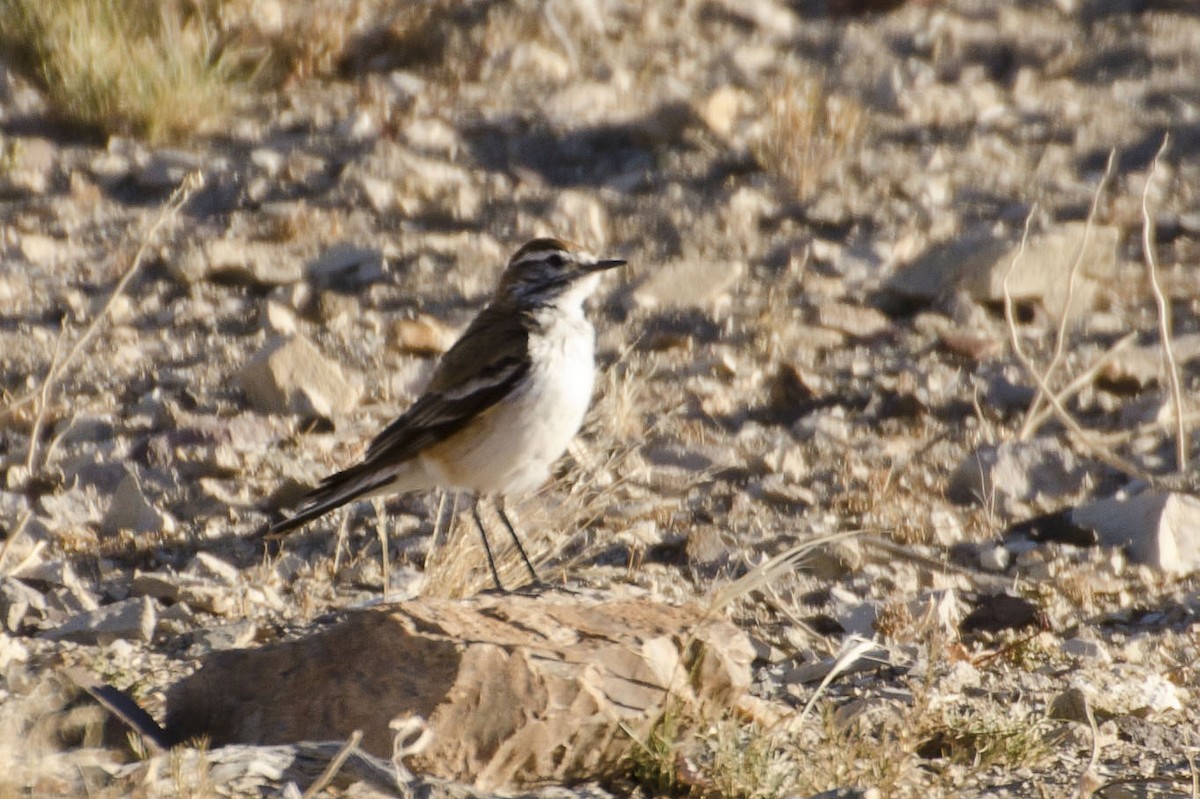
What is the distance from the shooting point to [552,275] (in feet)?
24.3

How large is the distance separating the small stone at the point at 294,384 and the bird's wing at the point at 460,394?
5.83 feet

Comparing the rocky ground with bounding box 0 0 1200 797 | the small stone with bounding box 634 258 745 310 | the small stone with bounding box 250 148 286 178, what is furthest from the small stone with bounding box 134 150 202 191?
the small stone with bounding box 634 258 745 310

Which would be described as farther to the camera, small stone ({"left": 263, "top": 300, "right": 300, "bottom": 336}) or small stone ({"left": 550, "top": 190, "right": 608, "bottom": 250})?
small stone ({"left": 550, "top": 190, "right": 608, "bottom": 250})

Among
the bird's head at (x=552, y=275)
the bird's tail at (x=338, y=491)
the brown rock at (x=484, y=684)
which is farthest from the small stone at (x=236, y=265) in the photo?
the brown rock at (x=484, y=684)

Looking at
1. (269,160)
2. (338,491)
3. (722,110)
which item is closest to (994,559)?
(338,491)

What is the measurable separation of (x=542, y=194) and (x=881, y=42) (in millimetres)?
3275

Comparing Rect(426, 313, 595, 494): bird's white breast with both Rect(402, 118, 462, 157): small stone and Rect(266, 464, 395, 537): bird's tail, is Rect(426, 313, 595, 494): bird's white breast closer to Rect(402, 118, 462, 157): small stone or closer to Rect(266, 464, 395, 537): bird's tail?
Rect(266, 464, 395, 537): bird's tail

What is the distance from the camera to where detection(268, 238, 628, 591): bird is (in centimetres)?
685

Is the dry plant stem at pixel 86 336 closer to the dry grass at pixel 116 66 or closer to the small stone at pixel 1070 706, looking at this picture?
the dry grass at pixel 116 66

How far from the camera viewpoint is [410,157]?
11000mm

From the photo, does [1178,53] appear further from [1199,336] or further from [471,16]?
[471,16]

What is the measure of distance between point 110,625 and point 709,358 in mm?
3769

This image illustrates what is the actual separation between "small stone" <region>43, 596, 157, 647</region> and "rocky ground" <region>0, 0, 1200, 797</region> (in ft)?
0.09

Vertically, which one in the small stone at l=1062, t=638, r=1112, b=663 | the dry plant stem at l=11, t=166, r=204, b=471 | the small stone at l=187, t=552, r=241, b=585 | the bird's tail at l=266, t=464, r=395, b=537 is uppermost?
the dry plant stem at l=11, t=166, r=204, b=471
